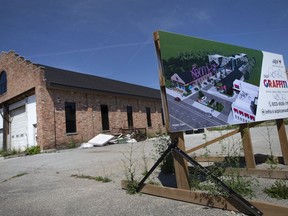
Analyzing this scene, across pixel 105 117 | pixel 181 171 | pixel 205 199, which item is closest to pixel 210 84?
pixel 181 171

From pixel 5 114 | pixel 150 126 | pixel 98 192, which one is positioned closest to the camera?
pixel 98 192

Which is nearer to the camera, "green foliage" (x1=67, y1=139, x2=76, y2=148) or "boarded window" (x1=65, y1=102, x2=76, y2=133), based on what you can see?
"green foliage" (x1=67, y1=139, x2=76, y2=148)

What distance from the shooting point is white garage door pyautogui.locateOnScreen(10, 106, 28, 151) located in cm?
1984

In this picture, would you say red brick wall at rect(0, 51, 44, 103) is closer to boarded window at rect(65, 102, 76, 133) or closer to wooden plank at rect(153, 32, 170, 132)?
boarded window at rect(65, 102, 76, 133)

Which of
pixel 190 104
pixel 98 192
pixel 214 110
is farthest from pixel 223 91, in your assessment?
pixel 98 192

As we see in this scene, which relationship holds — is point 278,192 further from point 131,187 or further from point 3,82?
point 3,82

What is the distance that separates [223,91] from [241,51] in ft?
4.36

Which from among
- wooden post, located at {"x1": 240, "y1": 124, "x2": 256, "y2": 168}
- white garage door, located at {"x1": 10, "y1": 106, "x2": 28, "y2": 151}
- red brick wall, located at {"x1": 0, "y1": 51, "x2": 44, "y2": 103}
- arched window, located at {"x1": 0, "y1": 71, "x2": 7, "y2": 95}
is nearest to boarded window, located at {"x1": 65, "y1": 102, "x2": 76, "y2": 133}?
red brick wall, located at {"x1": 0, "y1": 51, "x2": 44, "y2": 103}

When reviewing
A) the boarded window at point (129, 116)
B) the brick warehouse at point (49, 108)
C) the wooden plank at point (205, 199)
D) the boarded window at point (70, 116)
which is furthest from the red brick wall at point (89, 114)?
the wooden plank at point (205, 199)

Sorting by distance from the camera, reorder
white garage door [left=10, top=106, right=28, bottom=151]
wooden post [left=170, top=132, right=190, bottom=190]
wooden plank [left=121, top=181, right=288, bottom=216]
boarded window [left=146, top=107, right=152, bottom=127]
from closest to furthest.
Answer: wooden plank [left=121, top=181, right=288, bottom=216]
wooden post [left=170, top=132, right=190, bottom=190]
white garage door [left=10, top=106, right=28, bottom=151]
boarded window [left=146, top=107, right=152, bottom=127]

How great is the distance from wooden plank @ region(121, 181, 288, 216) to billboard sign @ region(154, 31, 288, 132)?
1.00 meters

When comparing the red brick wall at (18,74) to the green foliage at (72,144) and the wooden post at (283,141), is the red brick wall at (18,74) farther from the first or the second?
the wooden post at (283,141)

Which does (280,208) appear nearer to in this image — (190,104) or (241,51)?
(190,104)

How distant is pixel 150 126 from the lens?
29484mm
